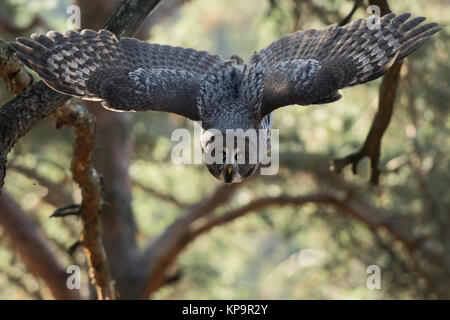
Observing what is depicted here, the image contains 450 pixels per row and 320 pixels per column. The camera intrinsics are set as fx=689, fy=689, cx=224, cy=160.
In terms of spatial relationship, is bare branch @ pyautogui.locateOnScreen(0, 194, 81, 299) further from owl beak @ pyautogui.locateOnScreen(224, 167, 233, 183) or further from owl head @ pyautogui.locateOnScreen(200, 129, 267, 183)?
owl beak @ pyautogui.locateOnScreen(224, 167, 233, 183)

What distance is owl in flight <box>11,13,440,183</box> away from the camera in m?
5.26

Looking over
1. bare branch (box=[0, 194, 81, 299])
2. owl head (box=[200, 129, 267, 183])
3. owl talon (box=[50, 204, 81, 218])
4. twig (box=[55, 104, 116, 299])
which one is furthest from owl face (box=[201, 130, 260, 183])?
bare branch (box=[0, 194, 81, 299])

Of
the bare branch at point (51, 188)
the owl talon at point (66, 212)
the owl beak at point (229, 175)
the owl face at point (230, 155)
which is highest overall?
the bare branch at point (51, 188)

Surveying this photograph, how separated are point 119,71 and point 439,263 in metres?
6.26

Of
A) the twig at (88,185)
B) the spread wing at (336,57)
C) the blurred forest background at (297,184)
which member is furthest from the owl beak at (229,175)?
the blurred forest background at (297,184)

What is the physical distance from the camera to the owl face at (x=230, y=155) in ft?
17.0

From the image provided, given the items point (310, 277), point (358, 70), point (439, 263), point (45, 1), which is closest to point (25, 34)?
point (45, 1)

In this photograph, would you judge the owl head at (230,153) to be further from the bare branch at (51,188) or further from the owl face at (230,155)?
the bare branch at (51,188)

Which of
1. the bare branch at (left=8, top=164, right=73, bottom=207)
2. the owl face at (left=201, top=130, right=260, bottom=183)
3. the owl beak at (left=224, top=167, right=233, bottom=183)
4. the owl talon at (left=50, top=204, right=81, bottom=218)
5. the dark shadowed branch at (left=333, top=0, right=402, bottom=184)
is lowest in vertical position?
the owl talon at (left=50, top=204, right=81, bottom=218)

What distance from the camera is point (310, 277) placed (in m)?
15.8

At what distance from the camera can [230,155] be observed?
205 inches

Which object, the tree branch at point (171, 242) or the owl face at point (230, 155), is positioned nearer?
the owl face at point (230, 155)

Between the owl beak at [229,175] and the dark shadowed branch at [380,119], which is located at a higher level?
the dark shadowed branch at [380,119]

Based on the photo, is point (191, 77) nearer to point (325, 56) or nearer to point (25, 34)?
point (325, 56)
